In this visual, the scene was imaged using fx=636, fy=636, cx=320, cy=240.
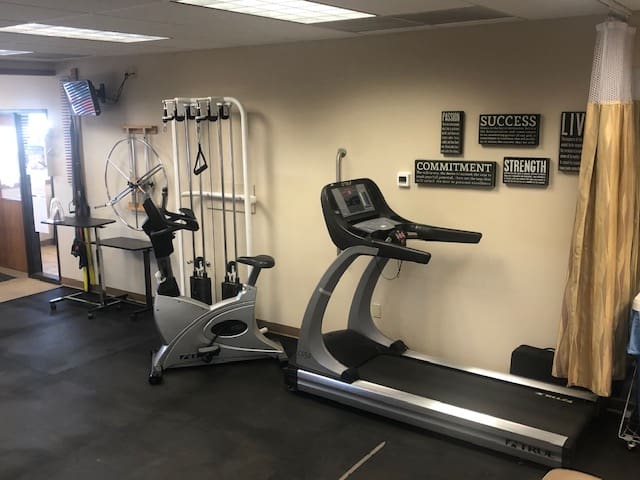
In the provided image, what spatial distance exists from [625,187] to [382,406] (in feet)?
6.02

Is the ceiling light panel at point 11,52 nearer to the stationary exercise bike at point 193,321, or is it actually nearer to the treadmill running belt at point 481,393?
the stationary exercise bike at point 193,321

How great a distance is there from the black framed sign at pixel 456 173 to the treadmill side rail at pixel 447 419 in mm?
1447

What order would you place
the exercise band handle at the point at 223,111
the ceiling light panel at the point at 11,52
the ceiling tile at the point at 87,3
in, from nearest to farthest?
the ceiling tile at the point at 87,3
the exercise band handle at the point at 223,111
the ceiling light panel at the point at 11,52

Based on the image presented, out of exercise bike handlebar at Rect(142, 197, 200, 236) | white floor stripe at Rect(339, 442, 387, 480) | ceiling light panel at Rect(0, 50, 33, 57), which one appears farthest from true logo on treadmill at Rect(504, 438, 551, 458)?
ceiling light panel at Rect(0, 50, 33, 57)

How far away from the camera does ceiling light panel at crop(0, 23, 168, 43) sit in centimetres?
390

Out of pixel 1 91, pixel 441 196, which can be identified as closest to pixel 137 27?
pixel 441 196

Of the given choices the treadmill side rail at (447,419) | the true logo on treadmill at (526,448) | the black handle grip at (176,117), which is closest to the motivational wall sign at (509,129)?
the treadmill side rail at (447,419)

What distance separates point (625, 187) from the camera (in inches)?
133

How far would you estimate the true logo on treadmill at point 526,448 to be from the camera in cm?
327

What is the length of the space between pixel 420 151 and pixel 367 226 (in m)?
0.77

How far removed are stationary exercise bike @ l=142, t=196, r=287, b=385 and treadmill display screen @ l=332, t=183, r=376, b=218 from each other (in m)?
0.81

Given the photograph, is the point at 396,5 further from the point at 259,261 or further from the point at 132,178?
the point at 132,178

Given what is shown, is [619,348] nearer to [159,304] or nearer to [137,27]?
[159,304]

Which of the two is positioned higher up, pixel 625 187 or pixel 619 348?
pixel 625 187
